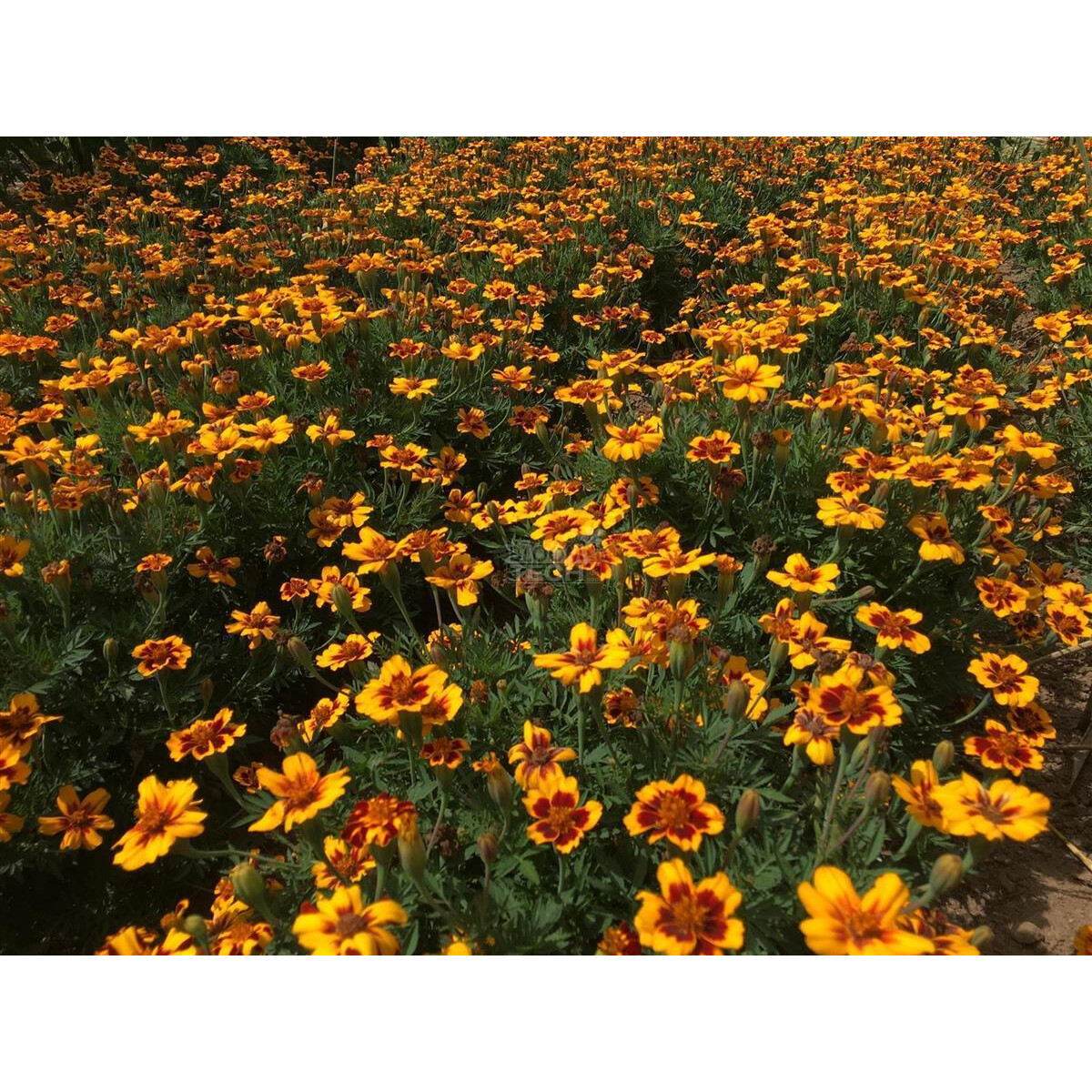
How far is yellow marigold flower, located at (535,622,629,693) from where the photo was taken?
1543 millimetres

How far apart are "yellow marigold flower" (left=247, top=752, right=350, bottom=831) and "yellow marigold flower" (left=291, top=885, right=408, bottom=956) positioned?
0.23 meters

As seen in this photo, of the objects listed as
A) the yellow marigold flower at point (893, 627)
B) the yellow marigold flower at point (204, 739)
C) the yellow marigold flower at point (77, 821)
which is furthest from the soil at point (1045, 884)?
the yellow marigold flower at point (77, 821)

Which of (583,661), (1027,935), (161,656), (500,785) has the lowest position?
(1027,935)

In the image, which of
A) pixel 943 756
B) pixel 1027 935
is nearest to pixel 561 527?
pixel 943 756

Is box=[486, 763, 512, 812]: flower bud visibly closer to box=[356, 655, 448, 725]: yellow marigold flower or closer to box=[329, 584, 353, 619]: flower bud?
box=[356, 655, 448, 725]: yellow marigold flower

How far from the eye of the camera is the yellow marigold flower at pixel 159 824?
146 cm

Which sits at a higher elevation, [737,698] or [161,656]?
[737,698]

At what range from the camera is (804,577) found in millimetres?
2002

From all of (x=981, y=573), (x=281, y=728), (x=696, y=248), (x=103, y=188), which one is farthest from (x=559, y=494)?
(x=103, y=188)

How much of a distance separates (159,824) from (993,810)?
1620 millimetres

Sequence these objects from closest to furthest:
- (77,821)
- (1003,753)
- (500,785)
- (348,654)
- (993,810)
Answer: (993,810)
(500,785)
(1003,753)
(77,821)
(348,654)

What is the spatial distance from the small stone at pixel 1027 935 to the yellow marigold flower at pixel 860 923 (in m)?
1.28

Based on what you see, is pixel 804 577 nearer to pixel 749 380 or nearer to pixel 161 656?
pixel 749 380

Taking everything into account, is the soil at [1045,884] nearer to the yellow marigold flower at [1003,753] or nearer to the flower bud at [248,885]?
the yellow marigold flower at [1003,753]
